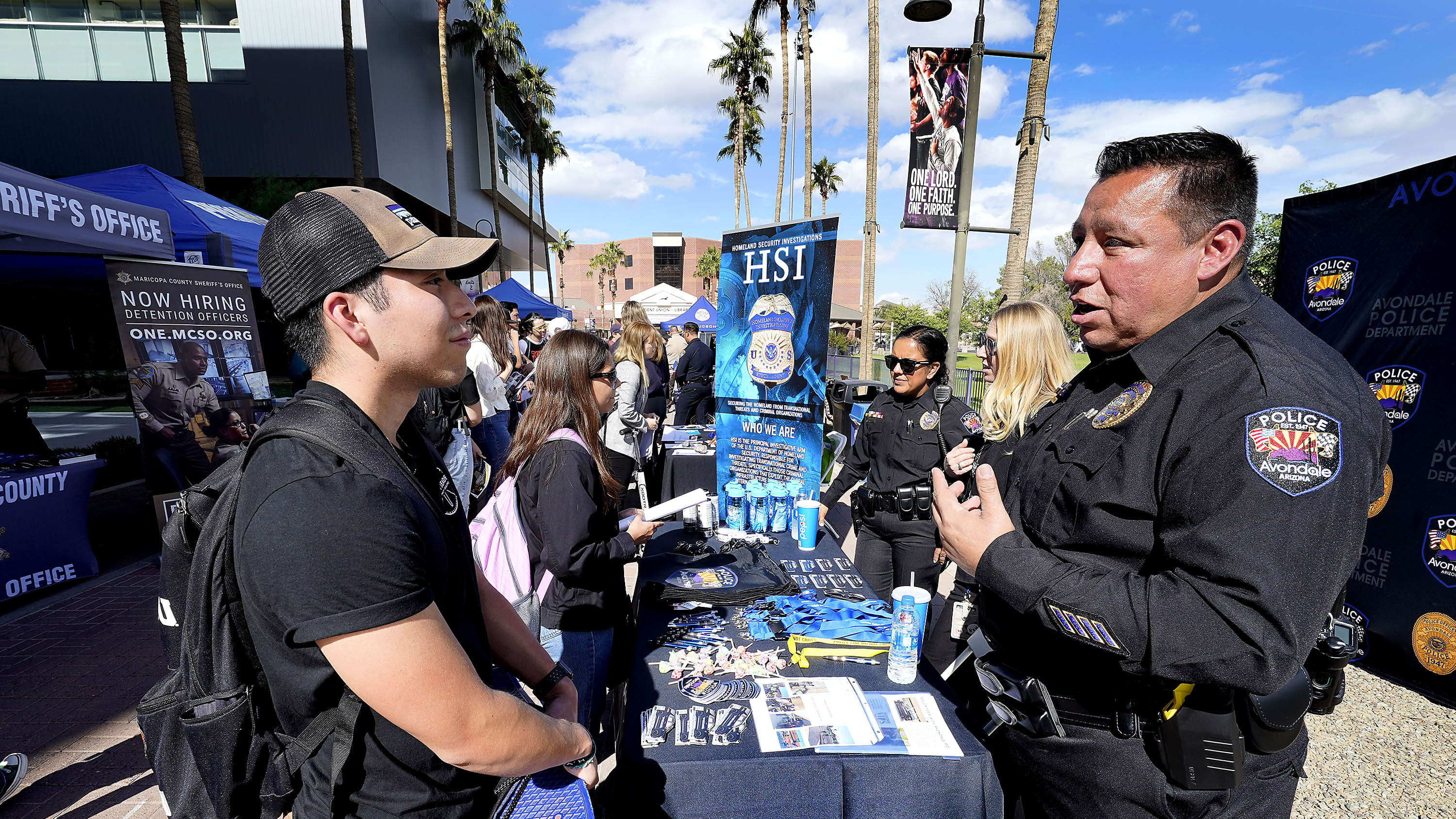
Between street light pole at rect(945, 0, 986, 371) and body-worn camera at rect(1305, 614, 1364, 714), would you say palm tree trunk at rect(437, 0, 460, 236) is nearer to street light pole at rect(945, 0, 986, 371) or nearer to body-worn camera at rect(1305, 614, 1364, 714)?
street light pole at rect(945, 0, 986, 371)

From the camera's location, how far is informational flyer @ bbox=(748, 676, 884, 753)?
1.77 m

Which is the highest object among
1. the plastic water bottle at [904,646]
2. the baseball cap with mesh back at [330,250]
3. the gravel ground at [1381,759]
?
the baseball cap with mesh back at [330,250]

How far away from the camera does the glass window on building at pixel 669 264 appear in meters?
72.8

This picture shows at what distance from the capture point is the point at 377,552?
3.04ft

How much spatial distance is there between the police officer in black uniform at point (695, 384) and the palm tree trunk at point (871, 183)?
6463 mm

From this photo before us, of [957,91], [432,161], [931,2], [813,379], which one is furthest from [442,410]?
[432,161]

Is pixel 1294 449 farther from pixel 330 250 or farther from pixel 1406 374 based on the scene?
pixel 1406 374

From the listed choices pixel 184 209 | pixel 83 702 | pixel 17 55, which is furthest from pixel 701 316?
pixel 17 55

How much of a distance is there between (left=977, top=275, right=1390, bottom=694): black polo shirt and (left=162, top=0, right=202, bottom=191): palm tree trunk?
35.3ft

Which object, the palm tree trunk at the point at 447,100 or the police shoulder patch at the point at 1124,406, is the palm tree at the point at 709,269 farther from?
the police shoulder patch at the point at 1124,406

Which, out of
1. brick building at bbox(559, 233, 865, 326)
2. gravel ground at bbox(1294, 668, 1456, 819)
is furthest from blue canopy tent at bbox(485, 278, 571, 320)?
brick building at bbox(559, 233, 865, 326)

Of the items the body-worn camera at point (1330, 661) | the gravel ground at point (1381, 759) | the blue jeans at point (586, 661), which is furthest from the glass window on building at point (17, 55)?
the gravel ground at point (1381, 759)

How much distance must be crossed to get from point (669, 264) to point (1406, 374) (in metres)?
72.9

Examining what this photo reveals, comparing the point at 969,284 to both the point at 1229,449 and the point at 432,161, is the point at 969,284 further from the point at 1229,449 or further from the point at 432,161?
the point at 1229,449
